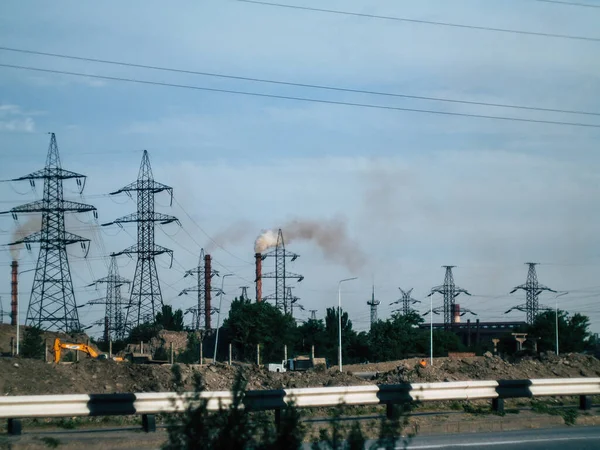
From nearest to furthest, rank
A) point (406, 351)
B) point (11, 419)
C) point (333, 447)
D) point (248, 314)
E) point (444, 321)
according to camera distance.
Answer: point (333, 447) < point (11, 419) < point (248, 314) < point (406, 351) < point (444, 321)

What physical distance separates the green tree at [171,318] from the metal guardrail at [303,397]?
73115mm

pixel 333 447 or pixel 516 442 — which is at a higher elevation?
pixel 333 447

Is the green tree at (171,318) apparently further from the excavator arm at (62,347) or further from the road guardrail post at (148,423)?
the road guardrail post at (148,423)

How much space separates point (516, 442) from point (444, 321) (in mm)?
101275

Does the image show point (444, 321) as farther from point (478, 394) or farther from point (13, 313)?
point (478, 394)

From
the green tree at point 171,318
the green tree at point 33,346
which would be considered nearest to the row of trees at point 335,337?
the green tree at point 171,318

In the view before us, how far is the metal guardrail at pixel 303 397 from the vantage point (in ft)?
41.1

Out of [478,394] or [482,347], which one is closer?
[478,394]

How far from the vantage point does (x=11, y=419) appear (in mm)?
12859

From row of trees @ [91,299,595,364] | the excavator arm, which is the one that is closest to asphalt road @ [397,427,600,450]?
the excavator arm

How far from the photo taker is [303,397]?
14250 mm

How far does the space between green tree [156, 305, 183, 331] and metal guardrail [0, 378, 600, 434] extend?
73.1m

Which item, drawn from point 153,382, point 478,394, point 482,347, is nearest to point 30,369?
point 153,382

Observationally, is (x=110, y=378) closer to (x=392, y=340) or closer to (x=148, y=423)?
(x=148, y=423)
